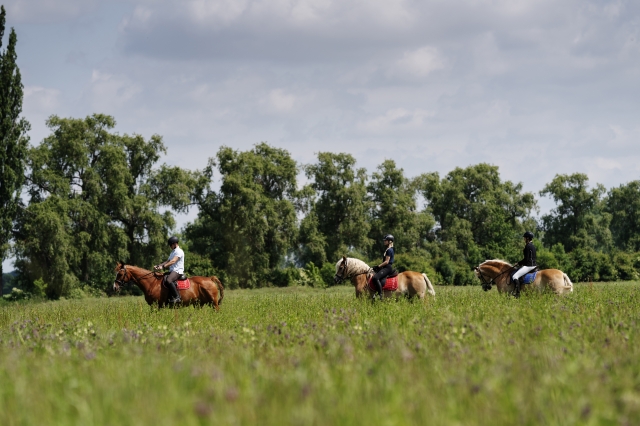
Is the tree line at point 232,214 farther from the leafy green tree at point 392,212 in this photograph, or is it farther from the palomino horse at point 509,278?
the palomino horse at point 509,278

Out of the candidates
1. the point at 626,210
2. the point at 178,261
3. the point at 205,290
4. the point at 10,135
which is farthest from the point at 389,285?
the point at 626,210

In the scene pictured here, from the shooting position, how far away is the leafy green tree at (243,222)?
179 ft

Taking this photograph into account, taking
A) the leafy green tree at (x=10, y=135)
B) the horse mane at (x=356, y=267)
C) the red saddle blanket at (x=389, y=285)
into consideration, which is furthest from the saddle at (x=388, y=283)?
the leafy green tree at (x=10, y=135)

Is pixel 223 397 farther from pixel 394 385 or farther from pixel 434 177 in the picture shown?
pixel 434 177

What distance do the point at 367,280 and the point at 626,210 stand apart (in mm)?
88490

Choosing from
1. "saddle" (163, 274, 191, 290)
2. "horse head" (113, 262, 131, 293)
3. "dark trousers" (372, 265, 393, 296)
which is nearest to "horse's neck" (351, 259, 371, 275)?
"dark trousers" (372, 265, 393, 296)

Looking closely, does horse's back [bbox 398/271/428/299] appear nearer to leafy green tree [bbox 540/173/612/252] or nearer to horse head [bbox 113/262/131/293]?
horse head [bbox 113/262/131/293]

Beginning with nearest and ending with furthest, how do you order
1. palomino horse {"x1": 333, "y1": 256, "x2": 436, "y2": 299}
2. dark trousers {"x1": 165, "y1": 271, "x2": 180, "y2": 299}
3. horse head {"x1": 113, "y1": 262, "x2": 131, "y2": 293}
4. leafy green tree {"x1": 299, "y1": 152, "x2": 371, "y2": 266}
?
1. palomino horse {"x1": 333, "y1": 256, "x2": 436, "y2": 299}
2. dark trousers {"x1": 165, "y1": 271, "x2": 180, "y2": 299}
3. horse head {"x1": 113, "y1": 262, "x2": 131, "y2": 293}
4. leafy green tree {"x1": 299, "y1": 152, "x2": 371, "y2": 266}

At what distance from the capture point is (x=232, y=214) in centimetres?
5491

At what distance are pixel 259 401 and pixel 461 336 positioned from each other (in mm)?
3882

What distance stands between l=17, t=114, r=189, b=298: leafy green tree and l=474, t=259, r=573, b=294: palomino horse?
31681 mm

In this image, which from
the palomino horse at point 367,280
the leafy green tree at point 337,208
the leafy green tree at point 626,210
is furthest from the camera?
the leafy green tree at point 626,210

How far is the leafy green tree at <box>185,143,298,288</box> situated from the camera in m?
54.5

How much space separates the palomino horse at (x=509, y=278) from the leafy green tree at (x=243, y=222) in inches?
1395
